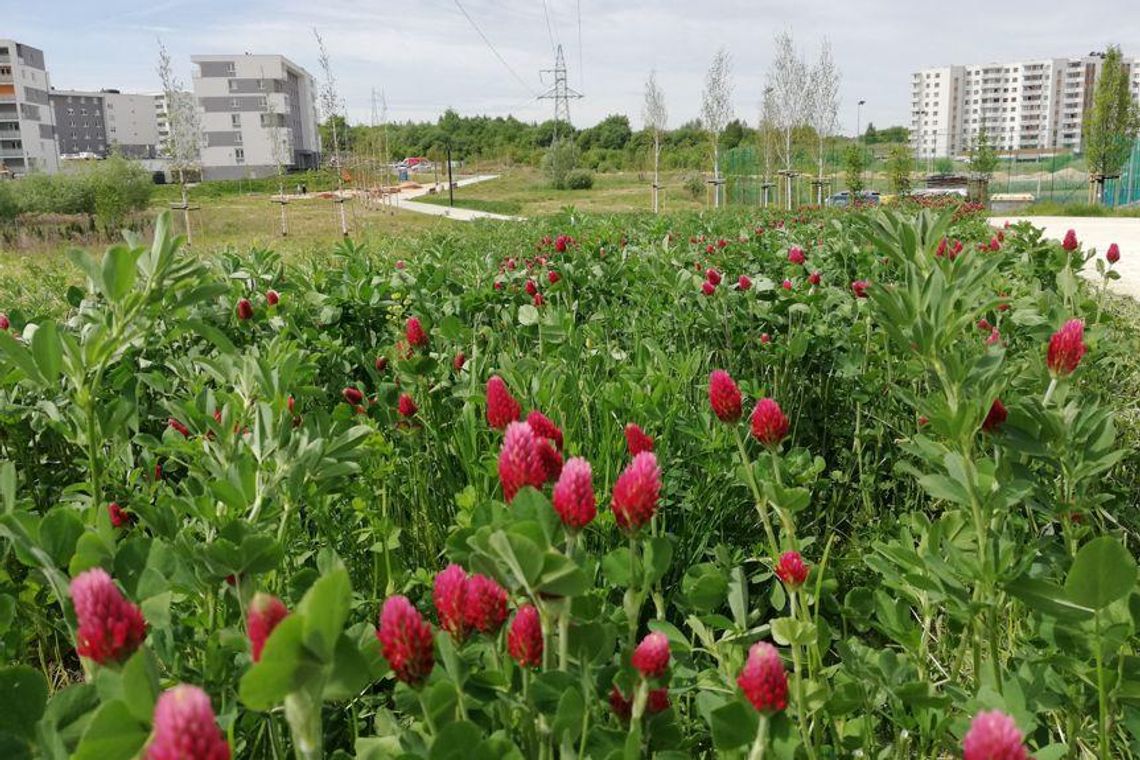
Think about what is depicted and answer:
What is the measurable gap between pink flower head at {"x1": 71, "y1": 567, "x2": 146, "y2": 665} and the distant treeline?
46.6 meters

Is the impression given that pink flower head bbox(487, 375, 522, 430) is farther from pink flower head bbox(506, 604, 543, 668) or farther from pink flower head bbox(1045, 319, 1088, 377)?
pink flower head bbox(1045, 319, 1088, 377)

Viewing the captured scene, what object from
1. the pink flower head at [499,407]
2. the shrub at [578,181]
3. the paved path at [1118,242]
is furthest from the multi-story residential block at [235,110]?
the pink flower head at [499,407]

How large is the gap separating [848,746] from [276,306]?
2.22m

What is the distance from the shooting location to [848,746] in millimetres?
1334

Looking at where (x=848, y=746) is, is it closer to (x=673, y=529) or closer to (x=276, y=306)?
(x=673, y=529)

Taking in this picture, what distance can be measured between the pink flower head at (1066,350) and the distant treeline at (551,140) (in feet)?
150

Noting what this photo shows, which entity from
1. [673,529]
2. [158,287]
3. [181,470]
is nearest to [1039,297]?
[673,529]

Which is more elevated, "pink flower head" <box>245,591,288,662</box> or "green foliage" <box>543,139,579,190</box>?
"green foliage" <box>543,139,579,190</box>

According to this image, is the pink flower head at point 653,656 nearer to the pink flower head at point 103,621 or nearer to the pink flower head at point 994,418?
the pink flower head at point 103,621

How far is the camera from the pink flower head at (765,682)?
2.92 feet

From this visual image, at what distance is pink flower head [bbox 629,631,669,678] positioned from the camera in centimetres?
92

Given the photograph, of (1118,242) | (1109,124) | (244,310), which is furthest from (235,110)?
(244,310)

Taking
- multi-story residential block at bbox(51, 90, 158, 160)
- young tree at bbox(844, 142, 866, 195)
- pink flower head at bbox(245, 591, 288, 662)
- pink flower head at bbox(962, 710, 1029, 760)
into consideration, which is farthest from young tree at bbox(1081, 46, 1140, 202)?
multi-story residential block at bbox(51, 90, 158, 160)

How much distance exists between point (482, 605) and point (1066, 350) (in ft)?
3.36
